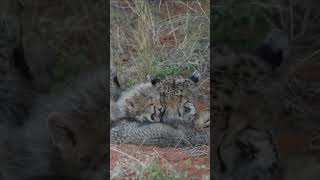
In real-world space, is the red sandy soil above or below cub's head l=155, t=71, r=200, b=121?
below

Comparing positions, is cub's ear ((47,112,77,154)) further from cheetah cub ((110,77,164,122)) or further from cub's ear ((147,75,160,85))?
cub's ear ((147,75,160,85))

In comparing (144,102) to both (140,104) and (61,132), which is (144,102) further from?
(61,132)

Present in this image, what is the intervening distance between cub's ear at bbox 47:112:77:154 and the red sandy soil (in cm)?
21

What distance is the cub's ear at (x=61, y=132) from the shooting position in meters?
2.02

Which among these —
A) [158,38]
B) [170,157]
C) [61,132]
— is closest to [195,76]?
[158,38]

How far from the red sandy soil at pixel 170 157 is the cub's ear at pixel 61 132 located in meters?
0.21

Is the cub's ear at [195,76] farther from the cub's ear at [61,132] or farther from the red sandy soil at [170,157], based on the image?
the cub's ear at [61,132]

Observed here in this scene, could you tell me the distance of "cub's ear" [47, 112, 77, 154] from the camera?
2.02 meters

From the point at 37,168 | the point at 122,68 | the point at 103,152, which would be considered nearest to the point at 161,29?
the point at 122,68

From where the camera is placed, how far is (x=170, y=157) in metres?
2.18

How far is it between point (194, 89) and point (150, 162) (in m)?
0.33

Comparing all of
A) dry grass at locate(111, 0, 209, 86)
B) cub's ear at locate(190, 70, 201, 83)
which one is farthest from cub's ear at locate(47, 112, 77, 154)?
cub's ear at locate(190, 70, 201, 83)

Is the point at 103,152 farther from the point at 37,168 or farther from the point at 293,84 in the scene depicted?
the point at 293,84

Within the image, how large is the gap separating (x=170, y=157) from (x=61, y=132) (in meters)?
0.43
